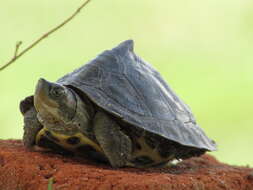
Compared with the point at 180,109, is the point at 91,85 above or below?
above

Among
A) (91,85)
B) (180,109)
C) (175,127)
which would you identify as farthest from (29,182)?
(180,109)

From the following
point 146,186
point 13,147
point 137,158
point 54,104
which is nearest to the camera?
point 146,186

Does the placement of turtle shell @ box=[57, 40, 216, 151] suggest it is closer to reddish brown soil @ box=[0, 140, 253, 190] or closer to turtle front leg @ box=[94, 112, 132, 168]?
turtle front leg @ box=[94, 112, 132, 168]

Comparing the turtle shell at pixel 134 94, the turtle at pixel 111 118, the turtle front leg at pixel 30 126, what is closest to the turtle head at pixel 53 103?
the turtle at pixel 111 118

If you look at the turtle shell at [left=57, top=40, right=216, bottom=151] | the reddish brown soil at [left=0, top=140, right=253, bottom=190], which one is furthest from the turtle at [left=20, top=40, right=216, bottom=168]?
the reddish brown soil at [left=0, top=140, right=253, bottom=190]

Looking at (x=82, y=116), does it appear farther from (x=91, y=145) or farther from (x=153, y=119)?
(x=153, y=119)

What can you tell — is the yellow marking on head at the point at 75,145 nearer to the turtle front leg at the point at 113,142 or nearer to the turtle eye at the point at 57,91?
the turtle front leg at the point at 113,142
